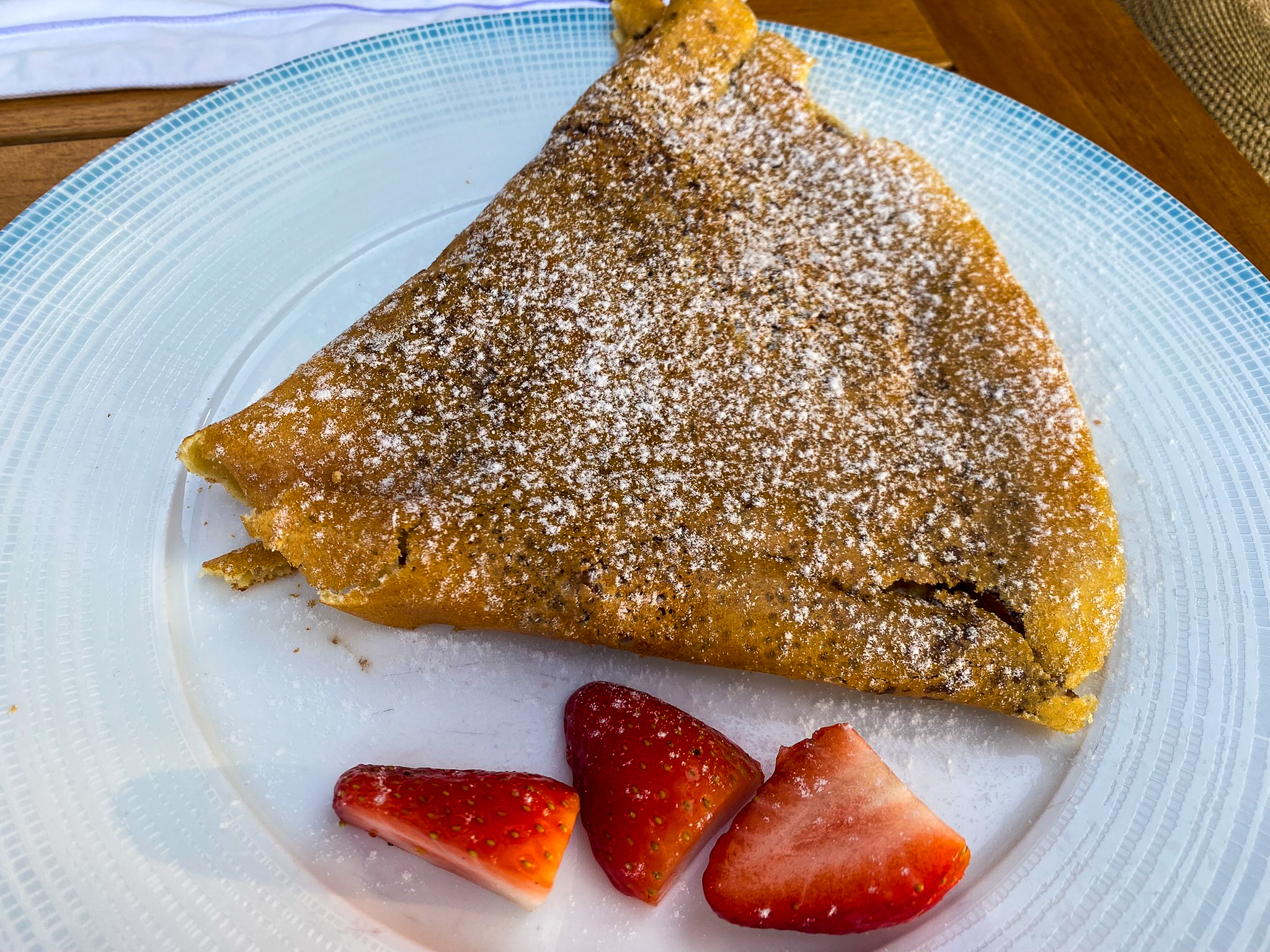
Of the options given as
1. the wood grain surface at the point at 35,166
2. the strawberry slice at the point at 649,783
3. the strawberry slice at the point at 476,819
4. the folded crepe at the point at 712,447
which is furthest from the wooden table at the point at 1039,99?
the strawberry slice at the point at 649,783

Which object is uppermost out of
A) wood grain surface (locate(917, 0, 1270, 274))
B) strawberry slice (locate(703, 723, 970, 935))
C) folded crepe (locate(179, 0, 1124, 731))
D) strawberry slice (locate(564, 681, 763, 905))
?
wood grain surface (locate(917, 0, 1270, 274))

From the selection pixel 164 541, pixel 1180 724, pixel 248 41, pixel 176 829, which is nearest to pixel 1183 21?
pixel 1180 724

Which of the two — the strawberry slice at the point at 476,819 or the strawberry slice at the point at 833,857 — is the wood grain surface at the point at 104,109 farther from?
the strawberry slice at the point at 833,857

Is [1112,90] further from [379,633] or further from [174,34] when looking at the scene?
[174,34]

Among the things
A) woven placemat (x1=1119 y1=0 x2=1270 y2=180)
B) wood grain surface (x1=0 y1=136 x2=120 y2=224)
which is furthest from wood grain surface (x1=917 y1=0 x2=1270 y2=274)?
wood grain surface (x1=0 y1=136 x2=120 y2=224)

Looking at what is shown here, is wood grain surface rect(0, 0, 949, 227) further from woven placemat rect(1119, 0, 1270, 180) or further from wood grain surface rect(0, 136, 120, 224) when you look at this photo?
woven placemat rect(1119, 0, 1270, 180)
